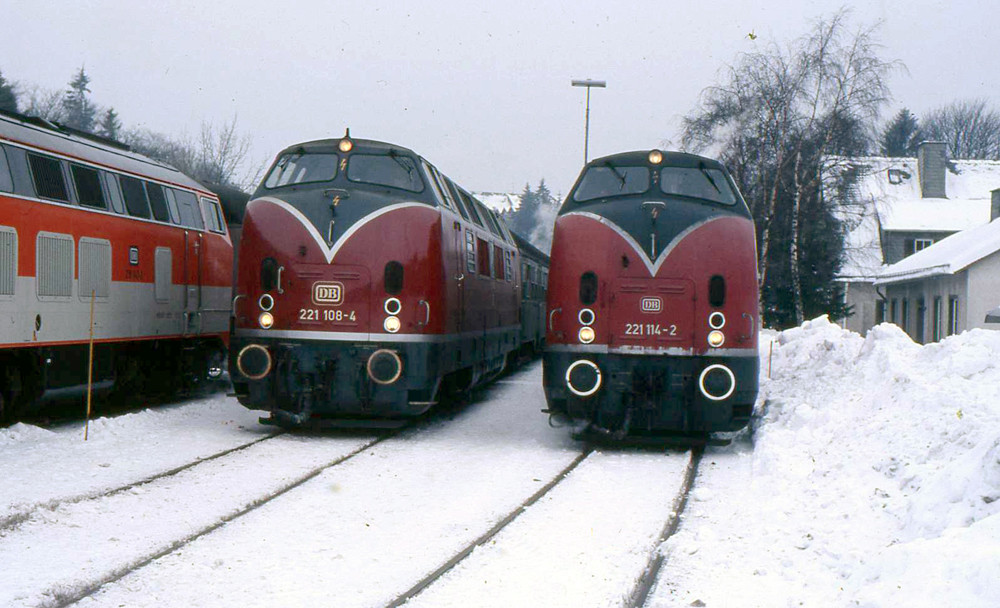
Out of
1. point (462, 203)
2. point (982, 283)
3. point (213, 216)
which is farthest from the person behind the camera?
point (982, 283)

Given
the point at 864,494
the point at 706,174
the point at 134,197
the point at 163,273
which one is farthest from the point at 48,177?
the point at 864,494

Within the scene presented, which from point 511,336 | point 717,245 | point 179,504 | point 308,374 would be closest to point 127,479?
point 179,504

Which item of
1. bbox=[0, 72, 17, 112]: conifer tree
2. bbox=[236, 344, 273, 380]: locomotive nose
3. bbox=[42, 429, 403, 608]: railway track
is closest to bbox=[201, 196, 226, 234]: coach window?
bbox=[236, 344, 273, 380]: locomotive nose

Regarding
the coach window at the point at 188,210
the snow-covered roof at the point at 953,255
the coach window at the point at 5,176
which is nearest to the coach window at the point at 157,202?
the coach window at the point at 188,210

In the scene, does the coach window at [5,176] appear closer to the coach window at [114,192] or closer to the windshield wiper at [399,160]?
the coach window at [114,192]

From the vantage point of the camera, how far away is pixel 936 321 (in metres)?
28.8

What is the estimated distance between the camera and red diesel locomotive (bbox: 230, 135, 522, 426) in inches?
417

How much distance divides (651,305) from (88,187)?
6640 mm

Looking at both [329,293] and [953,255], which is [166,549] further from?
[953,255]

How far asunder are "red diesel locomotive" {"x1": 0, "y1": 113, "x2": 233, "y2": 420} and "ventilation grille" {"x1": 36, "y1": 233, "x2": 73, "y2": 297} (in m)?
0.01

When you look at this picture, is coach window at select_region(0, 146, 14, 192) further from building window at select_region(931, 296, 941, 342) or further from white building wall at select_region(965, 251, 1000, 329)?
building window at select_region(931, 296, 941, 342)

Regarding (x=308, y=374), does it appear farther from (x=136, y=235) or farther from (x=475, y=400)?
(x=475, y=400)

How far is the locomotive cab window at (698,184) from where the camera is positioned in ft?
34.6

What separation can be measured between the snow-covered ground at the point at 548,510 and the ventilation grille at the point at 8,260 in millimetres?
1500
